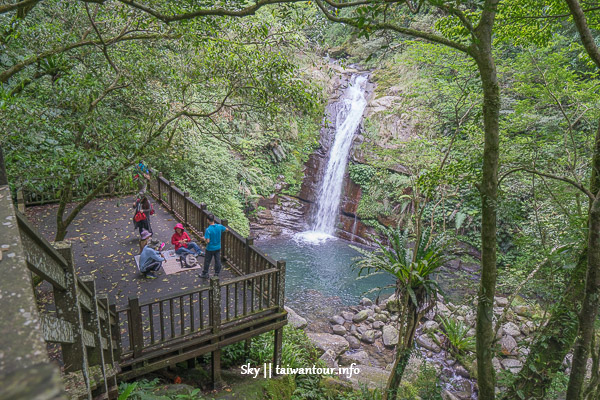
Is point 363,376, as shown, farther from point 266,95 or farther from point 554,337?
point 266,95

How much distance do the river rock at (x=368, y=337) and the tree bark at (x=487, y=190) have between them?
663cm

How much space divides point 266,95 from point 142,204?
15.6 feet

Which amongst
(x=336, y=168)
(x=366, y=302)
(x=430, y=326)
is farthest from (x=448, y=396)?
(x=336, y=168)

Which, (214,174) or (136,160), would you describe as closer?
(136,160)

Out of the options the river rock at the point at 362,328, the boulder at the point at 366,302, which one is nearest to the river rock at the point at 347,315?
the river rock at the point at 362,328

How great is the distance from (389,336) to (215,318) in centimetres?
659

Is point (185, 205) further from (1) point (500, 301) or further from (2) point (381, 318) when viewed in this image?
(1) point (500, 301)

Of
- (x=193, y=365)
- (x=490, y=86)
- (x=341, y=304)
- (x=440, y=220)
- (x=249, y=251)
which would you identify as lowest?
(x=341, y=304)

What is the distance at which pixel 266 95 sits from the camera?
5461 mm

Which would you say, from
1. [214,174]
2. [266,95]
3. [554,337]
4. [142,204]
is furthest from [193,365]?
[214,174]

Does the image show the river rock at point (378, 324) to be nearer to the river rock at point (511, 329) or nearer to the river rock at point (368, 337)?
the river rock at point (368, 337)

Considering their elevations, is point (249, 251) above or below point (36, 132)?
below

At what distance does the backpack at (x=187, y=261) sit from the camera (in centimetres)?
743

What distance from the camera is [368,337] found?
33.5 ft
